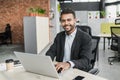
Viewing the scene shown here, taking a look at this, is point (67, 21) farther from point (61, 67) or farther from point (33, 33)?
point (33, 33)

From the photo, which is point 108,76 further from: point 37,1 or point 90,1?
point 90,1

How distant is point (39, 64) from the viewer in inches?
66.2

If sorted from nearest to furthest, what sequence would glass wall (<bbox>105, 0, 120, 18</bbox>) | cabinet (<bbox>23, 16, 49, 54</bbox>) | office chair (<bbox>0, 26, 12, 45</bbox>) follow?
cabinet (<bbox>23, 16, 49, 54</bbox>) < office chair (<bbox>0, 26, 12, 45</bbox>) < glass wall (<bbox>105, 0, 120, 18</bbox>)

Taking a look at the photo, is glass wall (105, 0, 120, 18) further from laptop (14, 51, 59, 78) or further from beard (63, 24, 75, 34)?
laptop (14, 51, 59, 78)

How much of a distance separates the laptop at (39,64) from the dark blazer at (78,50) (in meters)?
0.42

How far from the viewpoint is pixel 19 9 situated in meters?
9.95

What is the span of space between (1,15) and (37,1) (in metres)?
2.08

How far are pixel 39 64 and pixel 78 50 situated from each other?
0.71 meters

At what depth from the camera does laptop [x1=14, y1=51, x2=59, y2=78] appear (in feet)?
5.24

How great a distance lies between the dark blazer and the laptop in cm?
42

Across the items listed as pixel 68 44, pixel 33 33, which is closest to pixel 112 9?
pixel 33 33

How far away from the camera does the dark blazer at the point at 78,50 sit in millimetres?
2125

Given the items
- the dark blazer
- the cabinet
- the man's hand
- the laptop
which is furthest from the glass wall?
the laptop

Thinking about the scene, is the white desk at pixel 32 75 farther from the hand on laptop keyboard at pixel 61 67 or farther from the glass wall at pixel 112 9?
the glass wall at pixel 112 9
